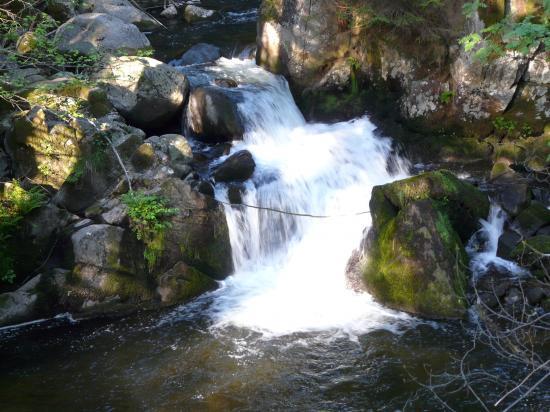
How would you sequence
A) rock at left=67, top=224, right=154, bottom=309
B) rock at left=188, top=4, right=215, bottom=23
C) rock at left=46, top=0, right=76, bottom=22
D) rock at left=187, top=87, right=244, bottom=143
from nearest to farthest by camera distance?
rock at left=67, top=224, right=154, bottom=309
rock at left=187, top=87, right=244, bottom=143
rock at left=46, top=0, right=76, bottom=22
rock at left=188, top=4, right=215, bottom=23

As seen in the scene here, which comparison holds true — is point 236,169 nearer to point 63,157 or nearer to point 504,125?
point 63,157

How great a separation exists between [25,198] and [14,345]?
2165 millimetres

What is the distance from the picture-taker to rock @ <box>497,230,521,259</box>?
8.62 m

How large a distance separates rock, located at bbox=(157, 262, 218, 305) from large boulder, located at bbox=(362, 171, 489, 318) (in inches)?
100

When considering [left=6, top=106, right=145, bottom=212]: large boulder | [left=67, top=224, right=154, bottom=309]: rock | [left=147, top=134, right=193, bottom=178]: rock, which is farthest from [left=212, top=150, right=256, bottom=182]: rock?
[left=67, top=224, right=154, bottom=309]: rock

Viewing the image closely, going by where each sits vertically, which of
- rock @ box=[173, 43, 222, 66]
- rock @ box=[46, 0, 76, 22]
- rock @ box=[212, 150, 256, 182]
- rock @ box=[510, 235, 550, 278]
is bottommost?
rock @ box=[510, 235, 550, 278]

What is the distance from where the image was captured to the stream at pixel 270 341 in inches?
247

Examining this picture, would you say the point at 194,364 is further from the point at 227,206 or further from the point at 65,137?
the point at 65,137

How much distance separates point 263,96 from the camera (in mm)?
12297

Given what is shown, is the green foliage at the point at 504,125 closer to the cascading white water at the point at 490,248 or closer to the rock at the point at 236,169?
the cascading white water at the point at 490,248

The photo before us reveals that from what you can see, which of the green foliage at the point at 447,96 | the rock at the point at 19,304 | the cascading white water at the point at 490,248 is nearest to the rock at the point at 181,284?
the rock at the point at 19,304

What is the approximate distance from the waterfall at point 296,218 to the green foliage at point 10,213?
304 cm

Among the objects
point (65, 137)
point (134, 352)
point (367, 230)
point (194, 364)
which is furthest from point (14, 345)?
Result: point (367, 230)

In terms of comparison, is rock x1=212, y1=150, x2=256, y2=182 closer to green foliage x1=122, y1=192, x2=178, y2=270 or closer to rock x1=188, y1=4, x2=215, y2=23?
green foliage x1=122, y1=192, x2=178, y2=270
